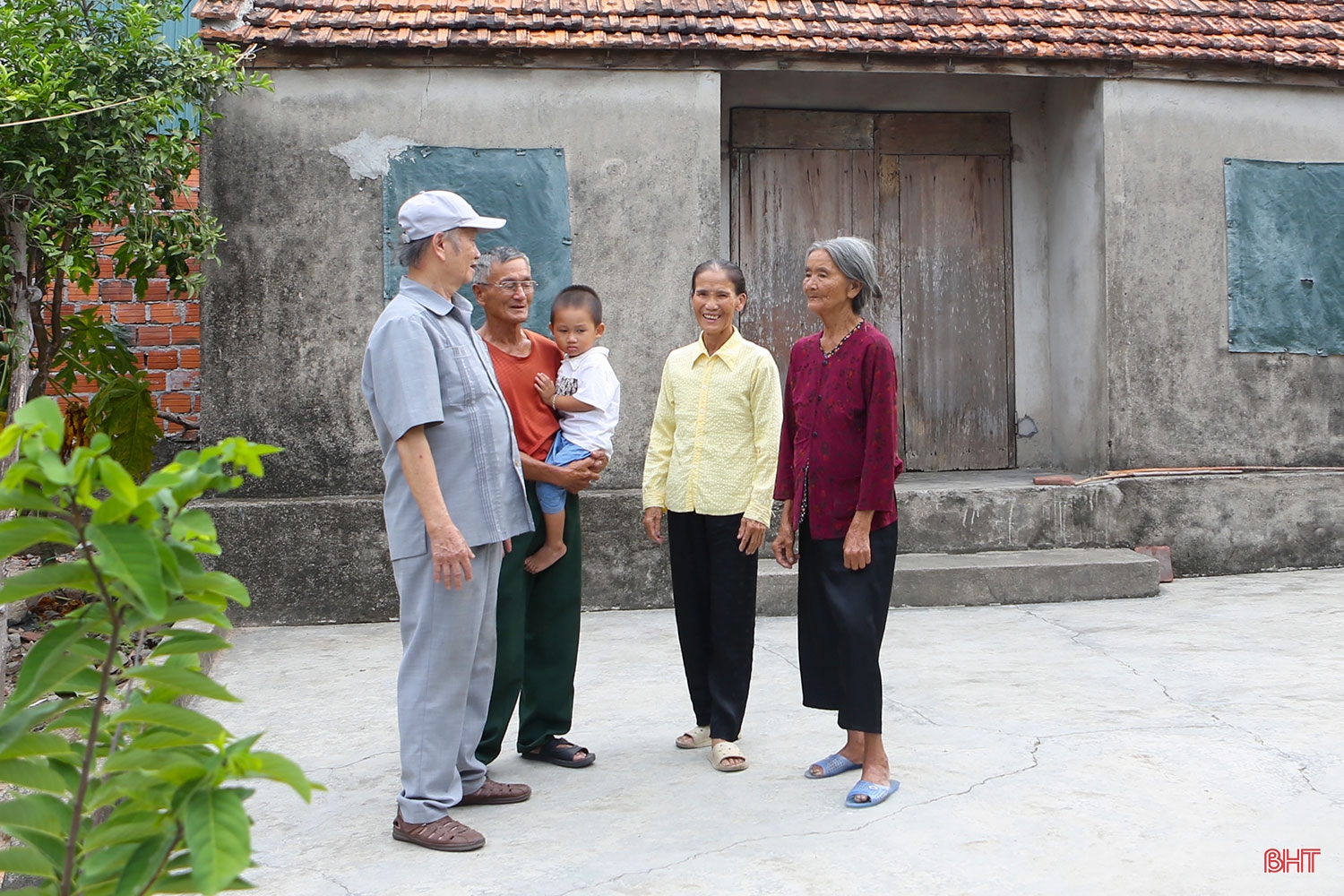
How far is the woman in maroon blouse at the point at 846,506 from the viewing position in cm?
378

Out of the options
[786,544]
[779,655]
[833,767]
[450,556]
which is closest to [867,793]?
[833,767]

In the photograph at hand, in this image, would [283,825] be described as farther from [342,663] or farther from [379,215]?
[379,215]

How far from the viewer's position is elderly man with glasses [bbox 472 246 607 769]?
4.12 metres

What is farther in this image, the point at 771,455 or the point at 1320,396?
the point at 1320,396

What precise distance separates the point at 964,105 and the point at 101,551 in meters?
8.23

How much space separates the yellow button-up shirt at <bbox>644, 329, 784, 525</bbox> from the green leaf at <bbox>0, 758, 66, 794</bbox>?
2.74 meters

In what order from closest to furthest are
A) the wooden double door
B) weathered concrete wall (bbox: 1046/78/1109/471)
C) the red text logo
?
the red text logo, weathered concrete wall (bbox: 1046/78/1109/471), the wooden double door

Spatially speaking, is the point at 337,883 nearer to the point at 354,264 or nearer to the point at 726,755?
the point at 726,755

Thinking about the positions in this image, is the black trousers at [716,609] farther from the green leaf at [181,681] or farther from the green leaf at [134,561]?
the green leaf at [134,561]

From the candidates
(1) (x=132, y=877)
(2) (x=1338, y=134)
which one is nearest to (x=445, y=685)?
(1) (x=132, y=877)

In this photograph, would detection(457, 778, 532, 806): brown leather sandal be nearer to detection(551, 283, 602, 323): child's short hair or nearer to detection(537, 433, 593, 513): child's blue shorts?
detection(537, 433, 593, 513): child's blue shorts

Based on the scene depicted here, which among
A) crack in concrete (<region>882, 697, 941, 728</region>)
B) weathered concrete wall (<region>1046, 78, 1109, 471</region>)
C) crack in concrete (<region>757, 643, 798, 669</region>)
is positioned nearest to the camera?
crack in concrete (<region>882, 697, 941, 728</region>)

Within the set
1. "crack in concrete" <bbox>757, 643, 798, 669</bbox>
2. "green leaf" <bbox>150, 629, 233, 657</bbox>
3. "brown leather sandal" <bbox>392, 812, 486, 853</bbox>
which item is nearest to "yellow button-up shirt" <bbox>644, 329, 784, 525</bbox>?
"brown leather sandal" <bbox>392, 812, 486, 853</bbox>

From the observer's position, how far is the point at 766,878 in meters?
3.16
